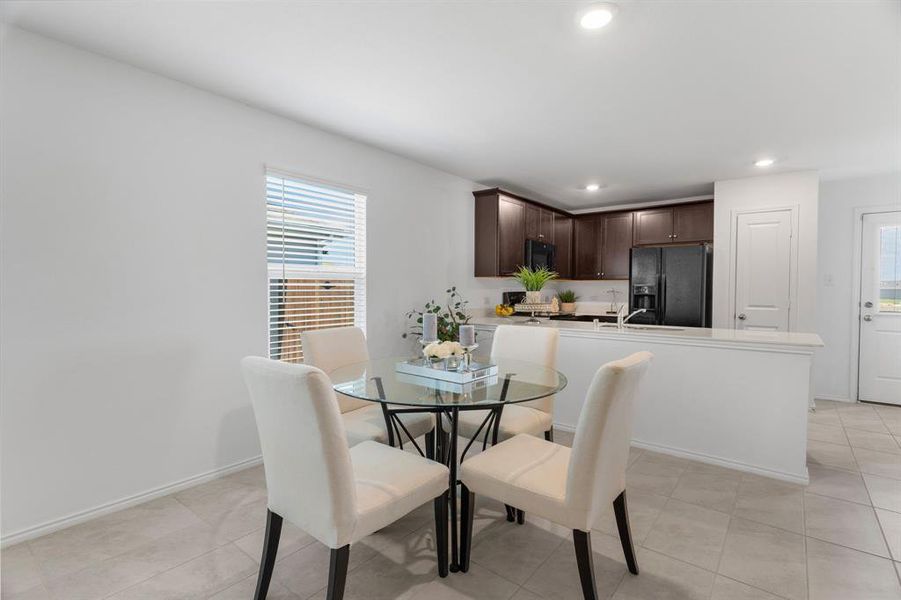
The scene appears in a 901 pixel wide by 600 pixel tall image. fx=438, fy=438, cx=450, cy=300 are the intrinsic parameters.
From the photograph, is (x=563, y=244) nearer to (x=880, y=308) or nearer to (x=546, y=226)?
(x=546, y=226)

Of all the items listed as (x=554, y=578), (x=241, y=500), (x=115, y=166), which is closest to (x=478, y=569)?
(x=554, y=578)

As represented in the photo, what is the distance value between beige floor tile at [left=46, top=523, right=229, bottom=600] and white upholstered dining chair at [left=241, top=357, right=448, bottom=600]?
611 millimetres

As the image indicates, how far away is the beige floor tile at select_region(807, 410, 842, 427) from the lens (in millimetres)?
3918

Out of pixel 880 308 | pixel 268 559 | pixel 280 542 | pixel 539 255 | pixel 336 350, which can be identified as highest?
pixel 539 255

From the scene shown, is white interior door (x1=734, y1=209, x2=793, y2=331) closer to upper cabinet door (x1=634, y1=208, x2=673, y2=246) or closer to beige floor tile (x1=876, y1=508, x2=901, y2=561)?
upper cabinet door (x1=634, y1=208, x2=673, y2=246)

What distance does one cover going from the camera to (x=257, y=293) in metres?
2.94

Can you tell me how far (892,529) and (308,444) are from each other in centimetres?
286

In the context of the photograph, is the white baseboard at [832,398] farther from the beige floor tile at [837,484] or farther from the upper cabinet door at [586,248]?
the upper cabinet door at [586,248]

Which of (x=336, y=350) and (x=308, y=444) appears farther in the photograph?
(x=336, y=350)

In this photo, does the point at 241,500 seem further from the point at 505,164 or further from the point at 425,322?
the point at 505,164

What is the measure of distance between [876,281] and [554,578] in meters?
4.98

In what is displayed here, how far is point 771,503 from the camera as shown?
2465mm

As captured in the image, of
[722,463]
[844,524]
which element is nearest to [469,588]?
[844,524]

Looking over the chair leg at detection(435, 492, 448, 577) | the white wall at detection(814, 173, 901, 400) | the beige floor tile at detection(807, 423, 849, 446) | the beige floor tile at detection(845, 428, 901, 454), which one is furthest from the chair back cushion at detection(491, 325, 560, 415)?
the white wall at detection(814, 173, 901, 400)
